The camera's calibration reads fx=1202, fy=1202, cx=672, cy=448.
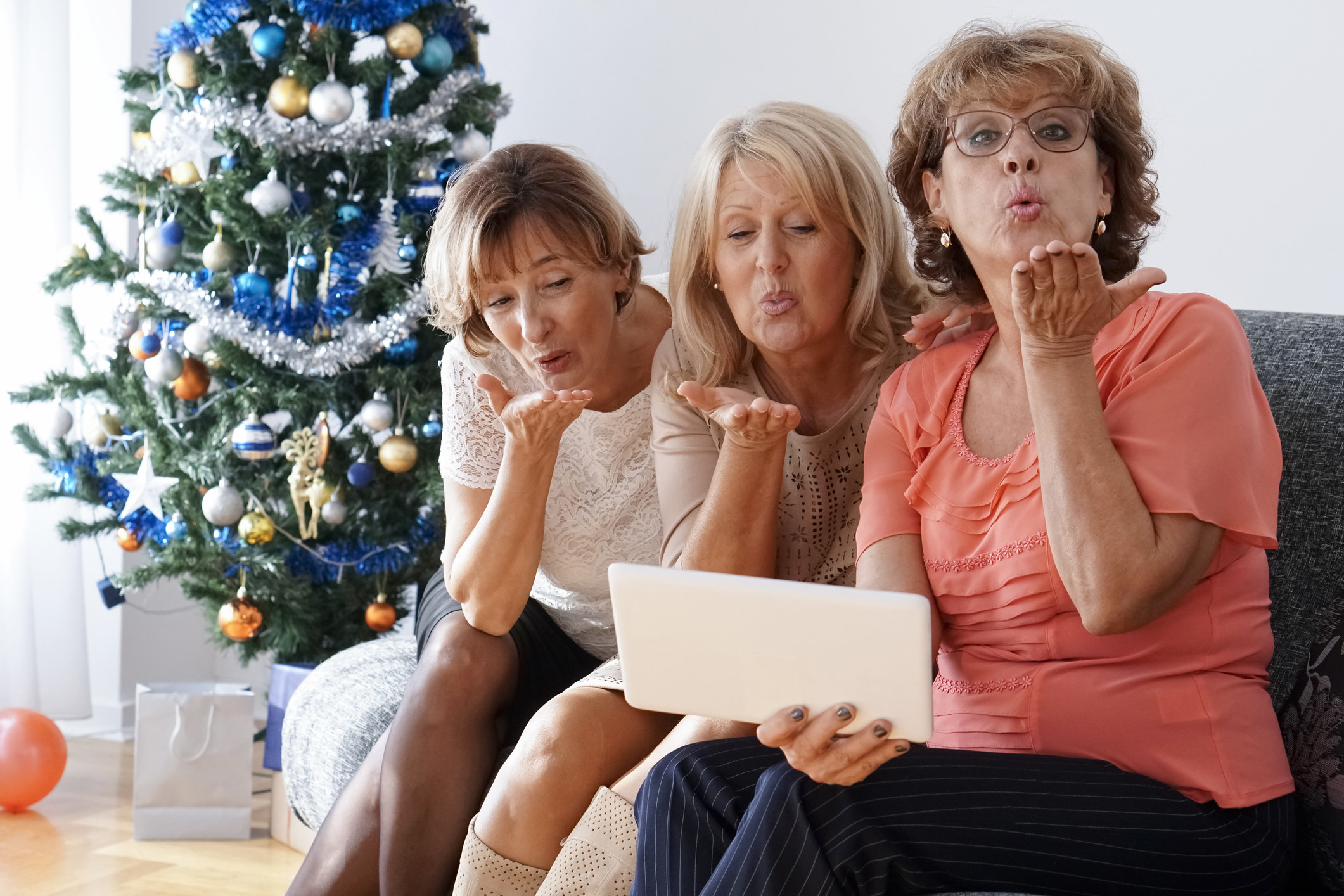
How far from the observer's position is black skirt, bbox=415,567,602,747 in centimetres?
176

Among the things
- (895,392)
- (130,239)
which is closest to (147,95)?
(130,239)

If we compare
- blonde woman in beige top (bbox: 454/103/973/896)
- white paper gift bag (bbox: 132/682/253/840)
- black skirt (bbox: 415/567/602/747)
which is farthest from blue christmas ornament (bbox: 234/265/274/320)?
blonde woman in beige top (bbox: 454/103/973/896)

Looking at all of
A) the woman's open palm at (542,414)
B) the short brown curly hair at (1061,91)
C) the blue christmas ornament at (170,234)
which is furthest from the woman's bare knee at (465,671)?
the blue christmas ornament at (170,234)

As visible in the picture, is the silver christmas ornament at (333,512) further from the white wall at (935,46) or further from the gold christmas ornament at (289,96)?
the white wall at (935,46)

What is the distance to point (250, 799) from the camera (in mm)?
2652

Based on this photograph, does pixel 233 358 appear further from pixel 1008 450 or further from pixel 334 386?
pixel 1008 450

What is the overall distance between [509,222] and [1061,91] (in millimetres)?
762

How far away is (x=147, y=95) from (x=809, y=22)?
1.66m

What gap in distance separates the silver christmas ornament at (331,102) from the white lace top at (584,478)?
42.0 inches

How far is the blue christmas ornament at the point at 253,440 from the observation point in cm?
268

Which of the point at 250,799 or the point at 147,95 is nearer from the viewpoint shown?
the point at 250,799

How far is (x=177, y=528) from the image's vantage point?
9.10ft

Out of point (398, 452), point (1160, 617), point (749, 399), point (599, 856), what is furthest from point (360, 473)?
point (1160, 617)

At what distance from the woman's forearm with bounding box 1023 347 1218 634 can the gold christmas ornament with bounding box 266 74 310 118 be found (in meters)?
2.03
